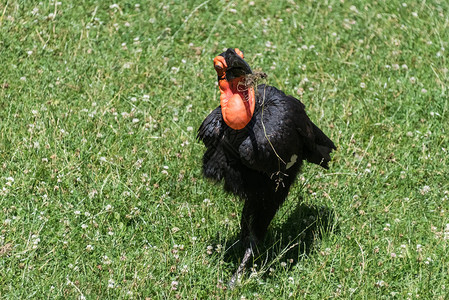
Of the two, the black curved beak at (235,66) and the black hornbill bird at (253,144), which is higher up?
the black curved beak at (235,66)

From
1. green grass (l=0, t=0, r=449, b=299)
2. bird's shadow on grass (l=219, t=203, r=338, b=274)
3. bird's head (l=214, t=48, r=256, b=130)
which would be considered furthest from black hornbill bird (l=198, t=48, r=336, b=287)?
green grass (l=0, t=0, r=449, b=299)

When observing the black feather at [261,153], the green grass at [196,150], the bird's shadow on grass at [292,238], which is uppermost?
the black feather at [261,153]

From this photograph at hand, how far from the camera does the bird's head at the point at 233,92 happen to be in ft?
13.9

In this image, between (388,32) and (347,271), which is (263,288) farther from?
(388,32)

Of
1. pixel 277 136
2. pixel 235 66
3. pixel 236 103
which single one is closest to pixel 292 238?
pixel 277 136

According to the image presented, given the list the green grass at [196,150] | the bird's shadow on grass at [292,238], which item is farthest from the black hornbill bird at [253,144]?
the green grass at [196,150]

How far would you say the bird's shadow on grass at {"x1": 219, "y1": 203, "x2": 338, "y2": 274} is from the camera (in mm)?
4984

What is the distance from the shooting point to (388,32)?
759 centimetres

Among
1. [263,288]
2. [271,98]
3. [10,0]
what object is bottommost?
[263,288]

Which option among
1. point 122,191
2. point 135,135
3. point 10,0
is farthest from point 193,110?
point 10,0

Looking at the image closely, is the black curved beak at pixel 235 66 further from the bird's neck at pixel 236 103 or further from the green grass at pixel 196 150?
the green grass at pixel 196 150

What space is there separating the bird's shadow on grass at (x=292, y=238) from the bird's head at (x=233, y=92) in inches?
41.3

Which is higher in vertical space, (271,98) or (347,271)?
(271,98)

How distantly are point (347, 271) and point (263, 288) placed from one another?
23.5 inches
